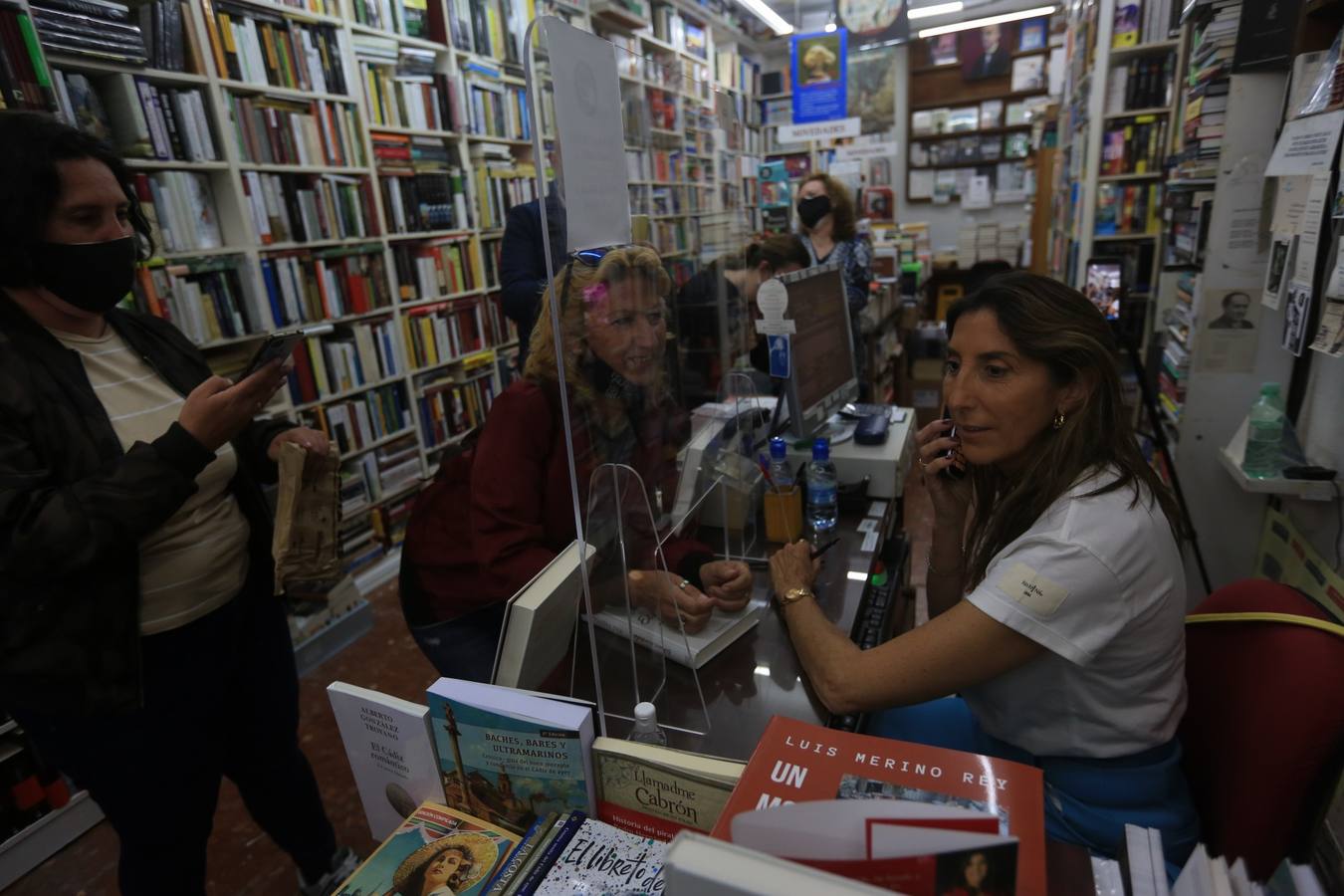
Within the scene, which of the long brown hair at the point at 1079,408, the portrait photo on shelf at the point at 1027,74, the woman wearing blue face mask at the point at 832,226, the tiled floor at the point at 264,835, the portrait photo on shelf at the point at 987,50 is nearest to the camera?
the long brown hair at the point at 1079,408

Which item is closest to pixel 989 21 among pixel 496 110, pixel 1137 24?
pixel 1137 24

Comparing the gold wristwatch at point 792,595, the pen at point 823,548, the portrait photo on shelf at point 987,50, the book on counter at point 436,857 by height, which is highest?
the portrait photo on shelf at point 987,50

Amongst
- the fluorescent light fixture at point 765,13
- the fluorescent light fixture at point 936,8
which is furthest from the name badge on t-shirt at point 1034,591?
the fluorescent light fixture at point 936,8

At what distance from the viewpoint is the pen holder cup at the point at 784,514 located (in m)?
1.64

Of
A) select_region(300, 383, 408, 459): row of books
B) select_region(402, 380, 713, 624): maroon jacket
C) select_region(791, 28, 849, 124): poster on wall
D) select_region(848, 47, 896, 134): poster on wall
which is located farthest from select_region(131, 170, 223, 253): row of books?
select_region(848, 47, 896, 134): poster on wall

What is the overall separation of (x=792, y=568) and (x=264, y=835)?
5.87 ft

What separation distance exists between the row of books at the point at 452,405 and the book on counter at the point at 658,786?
299 cm

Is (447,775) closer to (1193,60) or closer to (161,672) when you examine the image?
(161,672)

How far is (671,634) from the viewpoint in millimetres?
1208

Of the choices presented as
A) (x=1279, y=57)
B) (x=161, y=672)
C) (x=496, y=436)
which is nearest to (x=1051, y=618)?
(x=496, y=436)

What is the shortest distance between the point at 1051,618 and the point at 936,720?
463 mm

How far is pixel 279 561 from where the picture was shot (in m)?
1.33

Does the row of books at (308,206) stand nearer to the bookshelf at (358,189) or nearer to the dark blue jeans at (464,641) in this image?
the bookshelf at (358,189)

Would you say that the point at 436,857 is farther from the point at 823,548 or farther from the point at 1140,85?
the point at 1140,85
